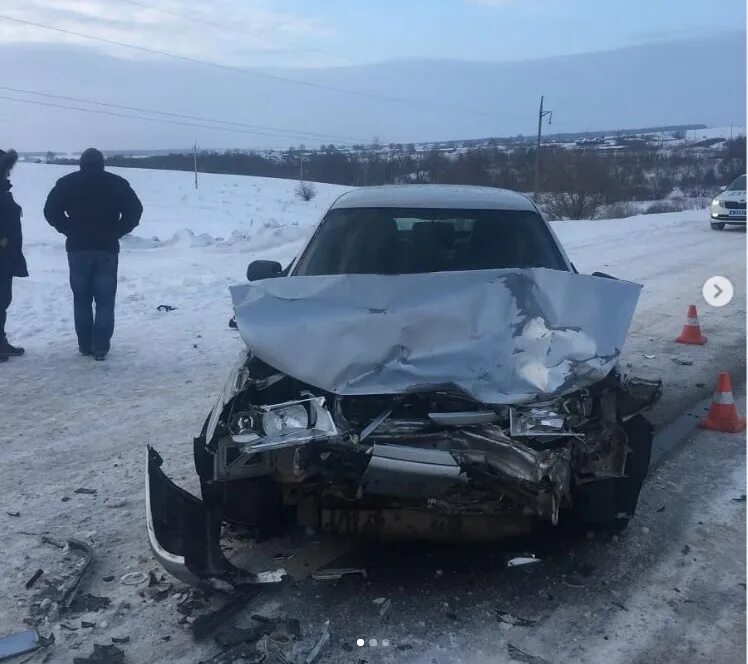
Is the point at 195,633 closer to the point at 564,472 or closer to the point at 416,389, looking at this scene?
the point at 416,389

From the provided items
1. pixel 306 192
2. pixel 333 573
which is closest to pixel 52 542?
pixel 333 573

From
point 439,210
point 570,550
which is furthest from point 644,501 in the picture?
point 439,210

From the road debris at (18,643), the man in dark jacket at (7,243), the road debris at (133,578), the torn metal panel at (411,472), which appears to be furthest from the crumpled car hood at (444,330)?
the man in dark jacket at (7,243)

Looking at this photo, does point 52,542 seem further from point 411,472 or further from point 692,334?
point 692,334

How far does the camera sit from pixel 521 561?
12.3ft

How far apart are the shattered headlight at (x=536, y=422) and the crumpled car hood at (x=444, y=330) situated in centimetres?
8

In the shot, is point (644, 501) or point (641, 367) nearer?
point (644, 501)

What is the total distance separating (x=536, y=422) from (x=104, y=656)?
1948 millimetres

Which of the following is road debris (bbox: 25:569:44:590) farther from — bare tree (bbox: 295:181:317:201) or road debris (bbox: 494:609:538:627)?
bare tree (bbox: 295:181:317:201)

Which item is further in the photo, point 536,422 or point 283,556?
point 283,556

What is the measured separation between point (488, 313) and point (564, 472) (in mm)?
1119

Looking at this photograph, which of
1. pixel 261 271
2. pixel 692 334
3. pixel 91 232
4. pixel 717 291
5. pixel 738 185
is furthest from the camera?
pixel 738 185

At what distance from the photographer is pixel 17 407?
6129mm

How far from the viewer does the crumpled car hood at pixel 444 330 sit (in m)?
3.64
